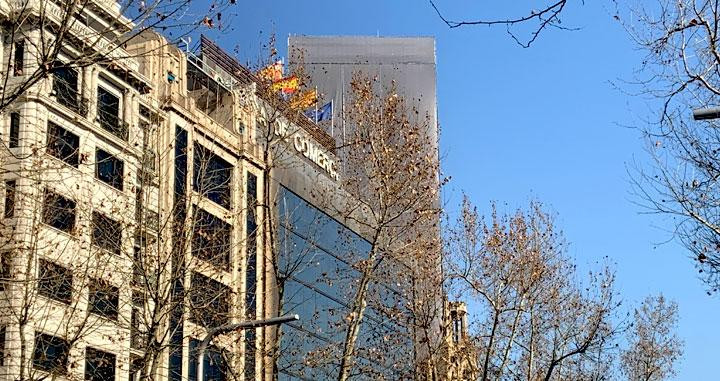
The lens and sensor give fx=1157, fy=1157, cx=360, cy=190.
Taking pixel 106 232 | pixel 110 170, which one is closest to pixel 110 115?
pixel 110 170

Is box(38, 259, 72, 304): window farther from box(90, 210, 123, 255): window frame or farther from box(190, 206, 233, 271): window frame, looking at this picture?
box(190, 206, 233, 271): window frame

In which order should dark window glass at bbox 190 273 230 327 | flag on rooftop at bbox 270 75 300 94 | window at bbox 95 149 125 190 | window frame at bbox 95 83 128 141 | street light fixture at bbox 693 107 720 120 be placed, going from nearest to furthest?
street light fixture at bbox 693 107 720 120
dark window glass at bbox 190 273 230 327
flag on rooftop at bbox 270 75 300 94
window at bbox 95 149 125 190
window frame at bbox 95 83 128 141

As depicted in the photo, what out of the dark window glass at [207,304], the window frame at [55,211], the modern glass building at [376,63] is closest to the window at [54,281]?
the window frame at [55,211]

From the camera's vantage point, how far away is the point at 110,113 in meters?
36.1

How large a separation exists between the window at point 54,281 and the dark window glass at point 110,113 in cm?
896

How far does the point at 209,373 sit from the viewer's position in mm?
41906

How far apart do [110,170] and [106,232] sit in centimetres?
1314

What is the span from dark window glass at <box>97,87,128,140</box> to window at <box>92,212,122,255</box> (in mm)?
7520

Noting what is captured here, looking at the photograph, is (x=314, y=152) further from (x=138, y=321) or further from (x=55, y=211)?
(x=55, y=211)

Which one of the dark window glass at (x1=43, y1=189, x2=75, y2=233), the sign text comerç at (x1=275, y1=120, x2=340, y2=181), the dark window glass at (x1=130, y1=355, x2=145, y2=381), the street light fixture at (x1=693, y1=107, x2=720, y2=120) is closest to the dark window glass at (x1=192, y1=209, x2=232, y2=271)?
the dark window glass at (x1=130, y1=355, x2=145, y2=381)

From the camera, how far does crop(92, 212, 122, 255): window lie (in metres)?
23.7

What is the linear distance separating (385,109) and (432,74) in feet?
173

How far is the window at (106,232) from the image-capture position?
Answer: 2372 centimetres

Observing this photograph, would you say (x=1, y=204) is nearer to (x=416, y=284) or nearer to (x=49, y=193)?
(x=49, y=193)
